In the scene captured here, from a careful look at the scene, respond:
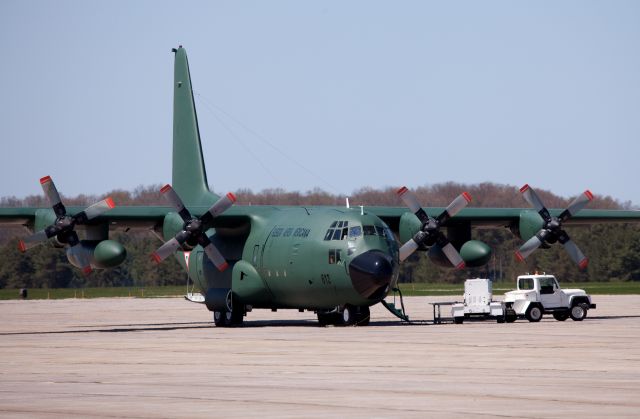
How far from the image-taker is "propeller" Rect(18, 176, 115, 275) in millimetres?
36656

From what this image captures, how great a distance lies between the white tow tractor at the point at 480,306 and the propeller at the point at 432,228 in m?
1.05

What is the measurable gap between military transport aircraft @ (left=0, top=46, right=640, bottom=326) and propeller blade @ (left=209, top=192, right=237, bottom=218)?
33 mm

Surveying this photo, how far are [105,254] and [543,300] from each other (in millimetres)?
14608

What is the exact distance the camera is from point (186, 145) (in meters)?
45.8

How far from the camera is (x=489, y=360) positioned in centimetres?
2262

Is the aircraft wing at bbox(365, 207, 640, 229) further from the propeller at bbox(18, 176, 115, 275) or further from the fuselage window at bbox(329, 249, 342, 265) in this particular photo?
the propeller at bbox(18, 176, 115, 275)

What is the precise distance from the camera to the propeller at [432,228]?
39.4 m

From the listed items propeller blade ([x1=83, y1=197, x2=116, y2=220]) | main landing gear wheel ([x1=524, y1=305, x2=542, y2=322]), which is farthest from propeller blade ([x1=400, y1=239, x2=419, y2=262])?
propeller blade ([x1=83, y1=197, x2=116, y2=220])

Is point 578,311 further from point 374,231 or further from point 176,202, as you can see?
point 176,202

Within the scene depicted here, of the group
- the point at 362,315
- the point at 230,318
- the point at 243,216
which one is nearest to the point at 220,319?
the point at 230,318

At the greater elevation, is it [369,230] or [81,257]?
[369,230]

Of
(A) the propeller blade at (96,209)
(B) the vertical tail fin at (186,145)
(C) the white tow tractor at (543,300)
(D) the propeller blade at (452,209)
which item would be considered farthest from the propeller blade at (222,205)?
(C) the white tow tractor at (543,300)

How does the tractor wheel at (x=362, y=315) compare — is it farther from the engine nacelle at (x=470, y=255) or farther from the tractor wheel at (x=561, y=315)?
the tractor wheel at (x=561, y=315)

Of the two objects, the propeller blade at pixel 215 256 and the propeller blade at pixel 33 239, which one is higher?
the propeller blade at pixel 33 239
